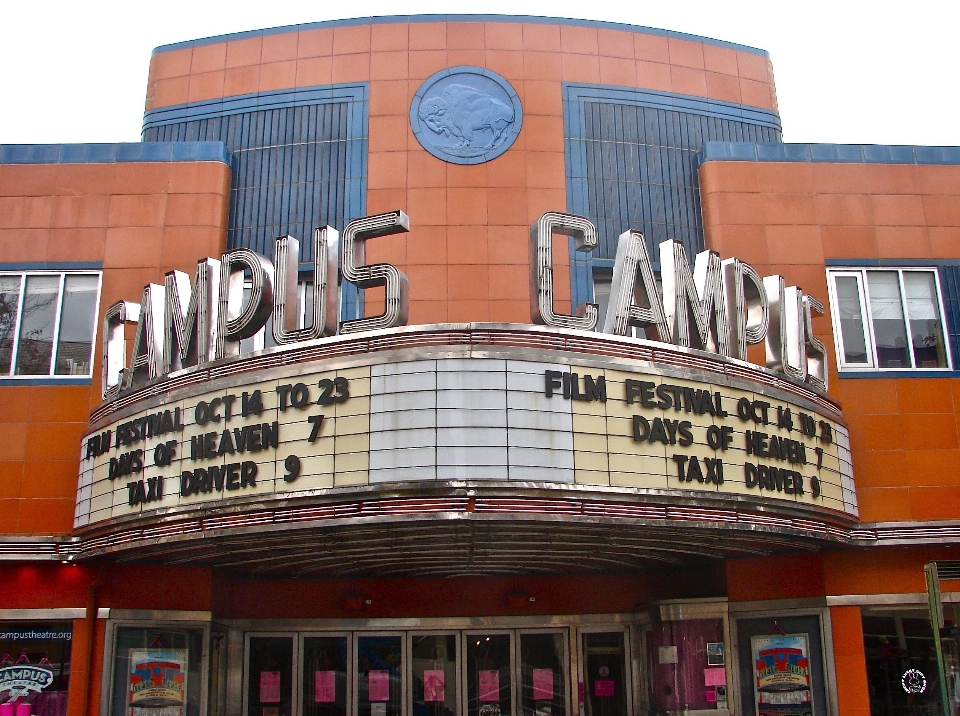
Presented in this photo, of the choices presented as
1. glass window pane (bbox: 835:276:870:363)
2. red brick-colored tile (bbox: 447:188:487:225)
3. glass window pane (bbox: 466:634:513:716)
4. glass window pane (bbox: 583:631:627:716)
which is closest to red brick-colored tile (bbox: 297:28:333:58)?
red brick-colored tile (bbox: 447:188:487:225)

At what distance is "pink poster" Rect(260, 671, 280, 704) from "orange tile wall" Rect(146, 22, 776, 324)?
7150 millimetres

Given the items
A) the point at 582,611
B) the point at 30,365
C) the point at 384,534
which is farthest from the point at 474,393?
the point at 30,365

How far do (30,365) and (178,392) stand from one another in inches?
213

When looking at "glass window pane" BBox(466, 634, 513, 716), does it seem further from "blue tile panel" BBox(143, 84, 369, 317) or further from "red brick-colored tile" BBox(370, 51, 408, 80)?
"red brick-colored tile" BBox(370, 51, 408, 80)

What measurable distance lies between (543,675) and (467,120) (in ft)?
36.5

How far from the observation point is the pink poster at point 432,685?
707 inches

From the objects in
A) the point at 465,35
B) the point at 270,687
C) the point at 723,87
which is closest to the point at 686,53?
the point at 723,87

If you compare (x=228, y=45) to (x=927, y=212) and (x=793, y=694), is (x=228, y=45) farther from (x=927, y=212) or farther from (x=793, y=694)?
(x=793, y=694)

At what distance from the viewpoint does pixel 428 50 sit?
20.5 metres

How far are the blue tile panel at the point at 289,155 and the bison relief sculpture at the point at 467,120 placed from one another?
1479 millimetres

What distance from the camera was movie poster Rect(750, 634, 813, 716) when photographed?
16188 mm

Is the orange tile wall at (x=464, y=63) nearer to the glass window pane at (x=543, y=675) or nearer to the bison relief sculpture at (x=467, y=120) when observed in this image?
the bison relief sculpture at (x=467, y=120)

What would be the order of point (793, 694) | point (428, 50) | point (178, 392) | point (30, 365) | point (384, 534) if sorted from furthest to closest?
point (428, 50) → point (30, 365) → point (793, 694) → point (178, 392) → point (384, 534)

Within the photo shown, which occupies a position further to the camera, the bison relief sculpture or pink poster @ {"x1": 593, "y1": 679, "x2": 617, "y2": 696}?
the bison relief sculpture
